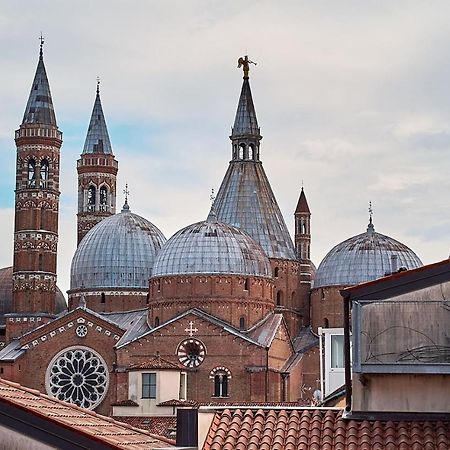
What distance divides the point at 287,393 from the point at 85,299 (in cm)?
1365

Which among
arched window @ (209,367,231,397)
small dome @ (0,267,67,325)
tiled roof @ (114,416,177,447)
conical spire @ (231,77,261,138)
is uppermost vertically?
conical spire @ (231,77,261,138)

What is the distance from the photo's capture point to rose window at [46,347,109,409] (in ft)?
204

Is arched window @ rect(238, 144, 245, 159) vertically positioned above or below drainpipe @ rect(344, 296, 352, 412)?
above

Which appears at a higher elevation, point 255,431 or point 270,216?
point 270,216

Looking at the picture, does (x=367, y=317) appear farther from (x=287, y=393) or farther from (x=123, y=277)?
(x=123, y=277)

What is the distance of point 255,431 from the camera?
13734 mm

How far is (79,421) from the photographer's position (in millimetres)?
Answer: 12789

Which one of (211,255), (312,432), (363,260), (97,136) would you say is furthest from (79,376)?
(312,432)

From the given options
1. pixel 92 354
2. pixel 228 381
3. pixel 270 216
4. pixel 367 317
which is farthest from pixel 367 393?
pixel 270 216

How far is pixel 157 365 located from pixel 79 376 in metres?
9.76

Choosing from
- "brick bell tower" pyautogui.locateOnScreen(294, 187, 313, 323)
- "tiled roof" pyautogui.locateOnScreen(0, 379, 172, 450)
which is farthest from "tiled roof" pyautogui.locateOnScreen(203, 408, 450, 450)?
"brick bell tower" pyautogui.locateOnScreen(294, 187, 313, 323)

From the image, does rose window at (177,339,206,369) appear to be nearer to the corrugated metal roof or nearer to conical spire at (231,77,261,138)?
conical spire at (231,77,261,138)

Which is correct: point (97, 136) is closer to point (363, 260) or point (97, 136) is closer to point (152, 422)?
point (363, 260)

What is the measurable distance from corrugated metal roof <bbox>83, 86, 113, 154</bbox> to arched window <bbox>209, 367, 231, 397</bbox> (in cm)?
2404
